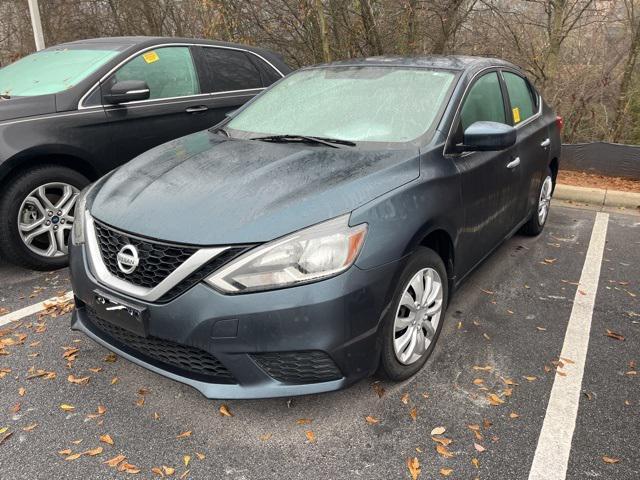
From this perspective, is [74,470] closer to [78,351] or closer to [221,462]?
[221,462]

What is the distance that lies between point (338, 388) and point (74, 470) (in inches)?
44.2

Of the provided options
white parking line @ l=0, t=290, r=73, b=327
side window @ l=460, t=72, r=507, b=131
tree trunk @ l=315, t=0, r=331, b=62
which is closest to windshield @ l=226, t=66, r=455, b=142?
side window @ l=460, t=72, r=507, b=131

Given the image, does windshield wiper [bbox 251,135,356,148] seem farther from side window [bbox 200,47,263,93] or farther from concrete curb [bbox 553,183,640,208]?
concrete curb [bbox 553,183,640,208]

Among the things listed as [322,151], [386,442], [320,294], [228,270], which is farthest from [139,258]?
[386,442]

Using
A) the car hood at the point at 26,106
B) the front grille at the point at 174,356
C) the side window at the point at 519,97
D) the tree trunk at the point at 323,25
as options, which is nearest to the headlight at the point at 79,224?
the front grille at the point at 174,356

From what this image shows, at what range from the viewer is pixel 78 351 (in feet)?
9.70

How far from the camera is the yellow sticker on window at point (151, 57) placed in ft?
14.7

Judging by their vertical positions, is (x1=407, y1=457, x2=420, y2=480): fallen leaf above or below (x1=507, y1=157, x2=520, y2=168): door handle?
below

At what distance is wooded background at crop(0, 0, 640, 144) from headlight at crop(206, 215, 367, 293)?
6744 mm

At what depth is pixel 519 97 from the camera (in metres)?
4.21

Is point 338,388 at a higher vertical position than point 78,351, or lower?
higher

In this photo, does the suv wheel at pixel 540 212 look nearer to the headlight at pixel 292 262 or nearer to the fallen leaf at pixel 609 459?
the fallen leaf at pixel 609 459

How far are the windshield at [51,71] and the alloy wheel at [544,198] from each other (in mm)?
3885

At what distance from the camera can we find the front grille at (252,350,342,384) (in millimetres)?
2137
